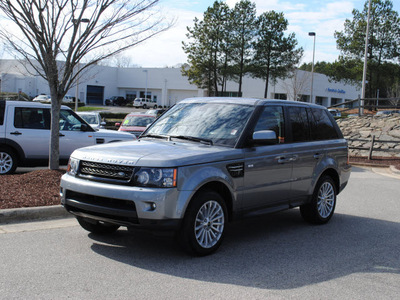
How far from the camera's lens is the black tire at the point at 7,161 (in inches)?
444

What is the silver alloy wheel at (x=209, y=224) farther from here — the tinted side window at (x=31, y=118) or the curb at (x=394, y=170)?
the curb at (x=394, y=170)

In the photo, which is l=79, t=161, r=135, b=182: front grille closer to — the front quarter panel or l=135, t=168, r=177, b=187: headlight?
l=135, t=168, r=177, b=187: headlight

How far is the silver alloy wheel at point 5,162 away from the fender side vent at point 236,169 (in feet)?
23.6

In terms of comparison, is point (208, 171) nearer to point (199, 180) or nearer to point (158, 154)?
point (199, 180)

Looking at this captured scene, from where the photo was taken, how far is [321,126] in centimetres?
812

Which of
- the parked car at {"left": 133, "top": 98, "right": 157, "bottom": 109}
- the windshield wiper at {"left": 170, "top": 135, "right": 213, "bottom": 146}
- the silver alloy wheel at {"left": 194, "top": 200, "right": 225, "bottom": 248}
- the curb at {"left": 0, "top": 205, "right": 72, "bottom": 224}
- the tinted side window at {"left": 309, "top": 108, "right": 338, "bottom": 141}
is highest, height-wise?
the parked car at {"left": 133, "top": 98, "right": 157, "bottom": 109}

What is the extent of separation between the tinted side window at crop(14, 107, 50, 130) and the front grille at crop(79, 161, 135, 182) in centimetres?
647

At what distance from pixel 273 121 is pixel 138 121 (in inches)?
496

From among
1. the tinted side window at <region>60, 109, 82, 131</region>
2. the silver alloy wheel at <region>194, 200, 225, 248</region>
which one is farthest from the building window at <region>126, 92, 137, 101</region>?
the silver alloy wheel at <region>194, 200, 225, 248</region>

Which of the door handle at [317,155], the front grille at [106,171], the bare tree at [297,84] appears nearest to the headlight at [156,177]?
the front grille at [106,171]

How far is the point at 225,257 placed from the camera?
231 inches

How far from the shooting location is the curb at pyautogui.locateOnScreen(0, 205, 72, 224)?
23.6 ft

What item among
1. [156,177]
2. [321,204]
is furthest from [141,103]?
[156,177]

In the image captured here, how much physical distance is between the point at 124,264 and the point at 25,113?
24.8ft
